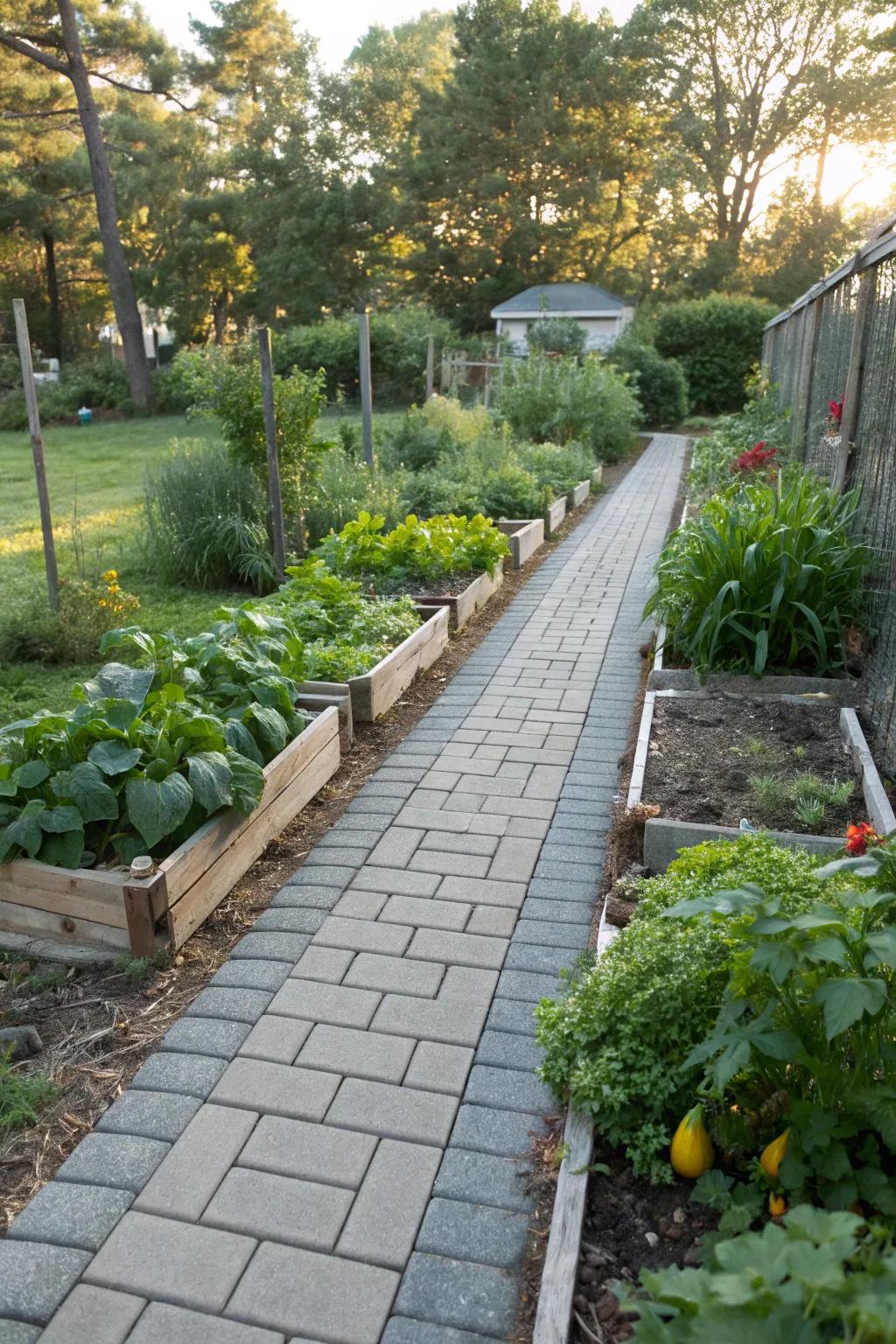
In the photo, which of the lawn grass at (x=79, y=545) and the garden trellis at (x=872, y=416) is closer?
the garden trellis at (x=872, y=416)

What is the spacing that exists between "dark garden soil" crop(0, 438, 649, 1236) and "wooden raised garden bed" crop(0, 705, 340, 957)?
0.08 metres

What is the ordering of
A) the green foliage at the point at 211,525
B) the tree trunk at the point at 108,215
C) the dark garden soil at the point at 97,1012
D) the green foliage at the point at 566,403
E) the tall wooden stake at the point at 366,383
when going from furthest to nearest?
the tree trunk at the point at 108,215, the green foliage at the point at 566,403, the tall wooden stake at the point at 366,383, the green foliage at the point at 211,525, the dark garden soil at the point at 97,1012

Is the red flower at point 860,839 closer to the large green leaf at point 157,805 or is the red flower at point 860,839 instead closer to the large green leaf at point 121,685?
the large green leaf at point 157,805

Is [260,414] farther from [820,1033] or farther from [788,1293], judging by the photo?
[788,1293]

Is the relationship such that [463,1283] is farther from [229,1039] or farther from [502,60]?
[502,60]

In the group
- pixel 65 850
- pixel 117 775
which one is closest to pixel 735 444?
pixel 117 775

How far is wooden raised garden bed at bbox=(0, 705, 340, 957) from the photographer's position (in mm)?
3096

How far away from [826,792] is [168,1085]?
248 centimetres

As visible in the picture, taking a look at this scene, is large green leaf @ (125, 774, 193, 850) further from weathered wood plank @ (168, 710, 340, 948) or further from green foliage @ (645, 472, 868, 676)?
green foliage @ (645, 472, 868, 676)

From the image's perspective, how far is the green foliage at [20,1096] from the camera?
2.49 m

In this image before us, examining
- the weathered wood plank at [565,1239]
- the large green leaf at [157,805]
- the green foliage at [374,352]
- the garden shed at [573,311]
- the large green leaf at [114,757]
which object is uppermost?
the garden shed at [573,311]

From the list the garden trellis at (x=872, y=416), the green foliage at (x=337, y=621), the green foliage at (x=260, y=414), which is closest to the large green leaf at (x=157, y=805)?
the green foliage at (x=337, y=621)

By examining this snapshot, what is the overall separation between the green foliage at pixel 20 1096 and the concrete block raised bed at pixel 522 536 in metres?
6.47

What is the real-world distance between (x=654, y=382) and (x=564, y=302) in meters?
8.96
